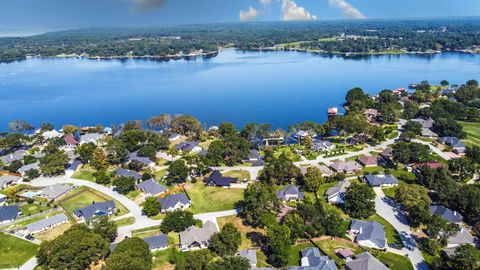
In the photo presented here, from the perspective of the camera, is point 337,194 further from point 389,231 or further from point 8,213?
point 8,213

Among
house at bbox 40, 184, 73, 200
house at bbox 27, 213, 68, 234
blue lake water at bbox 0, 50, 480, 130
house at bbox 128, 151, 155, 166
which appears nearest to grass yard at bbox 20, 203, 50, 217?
house at bbox 40, 184, 73, 200

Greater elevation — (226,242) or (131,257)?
(131,257)

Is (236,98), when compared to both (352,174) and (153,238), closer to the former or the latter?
(352,174)

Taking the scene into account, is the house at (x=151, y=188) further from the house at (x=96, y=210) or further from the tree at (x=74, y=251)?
the tree at (x=74, y=251)

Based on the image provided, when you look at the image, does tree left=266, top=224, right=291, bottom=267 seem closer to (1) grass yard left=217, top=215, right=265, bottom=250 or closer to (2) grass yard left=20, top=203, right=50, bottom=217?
(1) grass yard left=217, top=215, right=265, bottom=250

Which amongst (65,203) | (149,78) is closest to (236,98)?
(149,78)

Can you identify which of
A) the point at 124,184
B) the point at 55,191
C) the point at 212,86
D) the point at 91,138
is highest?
the point at 212,86

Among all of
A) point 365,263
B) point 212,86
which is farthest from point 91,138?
point 365,263
